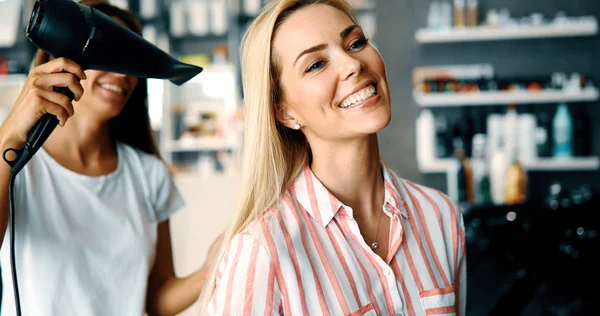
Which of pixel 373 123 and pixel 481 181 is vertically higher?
pixel 373 123

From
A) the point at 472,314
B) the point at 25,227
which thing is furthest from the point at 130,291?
the point at 472,314

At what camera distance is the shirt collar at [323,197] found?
109cm

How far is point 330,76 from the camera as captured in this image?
3.54ft

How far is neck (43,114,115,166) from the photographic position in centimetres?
127

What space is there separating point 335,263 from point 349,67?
347mm

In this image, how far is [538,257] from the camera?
1.58 metres

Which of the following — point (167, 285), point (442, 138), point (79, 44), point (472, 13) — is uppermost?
point (472, 13)

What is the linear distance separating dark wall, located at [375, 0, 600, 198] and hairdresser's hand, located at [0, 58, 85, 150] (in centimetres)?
275

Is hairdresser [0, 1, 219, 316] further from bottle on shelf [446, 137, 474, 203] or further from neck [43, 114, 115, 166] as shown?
bottle on shelf [446, 137, 474, 203]

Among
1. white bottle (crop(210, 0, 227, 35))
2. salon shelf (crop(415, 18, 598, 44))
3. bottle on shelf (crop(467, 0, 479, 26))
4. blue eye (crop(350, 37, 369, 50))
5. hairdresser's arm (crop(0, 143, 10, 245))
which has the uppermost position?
white bottle (crop(210, 0, 227, 35))

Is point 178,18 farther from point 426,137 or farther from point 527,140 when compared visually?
point 527,140

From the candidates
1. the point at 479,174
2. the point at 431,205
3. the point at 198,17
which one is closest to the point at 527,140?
the point at 479,174

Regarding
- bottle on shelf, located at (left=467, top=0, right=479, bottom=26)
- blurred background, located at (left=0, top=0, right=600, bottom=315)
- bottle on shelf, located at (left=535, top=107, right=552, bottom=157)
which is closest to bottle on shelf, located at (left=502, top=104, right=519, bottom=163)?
blurred background, located at (left=0, top=0, right=600, bottom=315)

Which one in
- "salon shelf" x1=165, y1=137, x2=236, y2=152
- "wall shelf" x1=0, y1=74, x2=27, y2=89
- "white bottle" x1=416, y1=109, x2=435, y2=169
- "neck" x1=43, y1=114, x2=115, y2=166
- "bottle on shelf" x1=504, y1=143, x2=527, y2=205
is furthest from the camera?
"salon shelf" x1=165, y1=137, x2=236, y2=152
